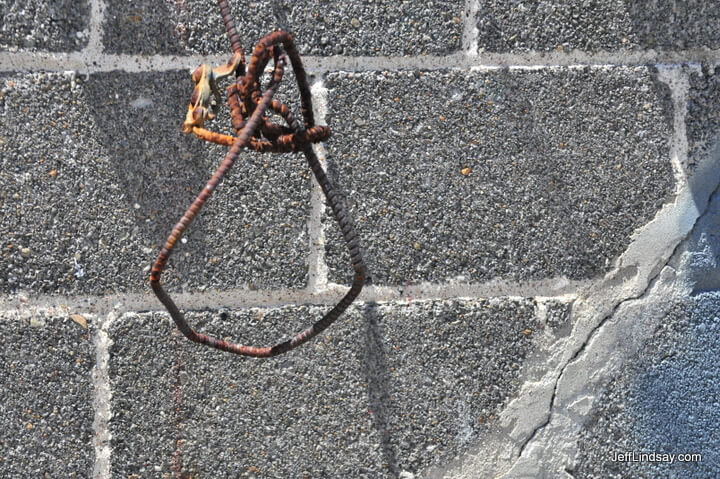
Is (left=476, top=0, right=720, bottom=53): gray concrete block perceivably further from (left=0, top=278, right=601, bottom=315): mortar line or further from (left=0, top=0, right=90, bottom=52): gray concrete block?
(left=0, top=0, right=90, bottom=52): gray concrete block

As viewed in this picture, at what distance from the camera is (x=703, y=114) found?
1.07 meters

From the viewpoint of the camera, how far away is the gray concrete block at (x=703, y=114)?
107 centimetres

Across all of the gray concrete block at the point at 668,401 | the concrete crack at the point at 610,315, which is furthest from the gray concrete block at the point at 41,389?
the gray concrete block at the point at 668,401

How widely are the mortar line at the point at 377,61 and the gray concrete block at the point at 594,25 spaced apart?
1cm

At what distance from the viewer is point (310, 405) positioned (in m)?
1.05

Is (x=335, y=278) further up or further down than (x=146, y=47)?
further down

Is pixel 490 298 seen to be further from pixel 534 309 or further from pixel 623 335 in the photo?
pixel 623 335

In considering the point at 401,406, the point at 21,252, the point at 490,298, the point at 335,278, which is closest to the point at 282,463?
the point at 401,406

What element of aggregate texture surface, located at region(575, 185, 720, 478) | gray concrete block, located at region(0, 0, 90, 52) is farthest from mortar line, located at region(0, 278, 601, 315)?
gray concrete block, located at region(0, 0, 90, 52)

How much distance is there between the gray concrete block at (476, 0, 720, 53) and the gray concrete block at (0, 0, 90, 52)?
66cm

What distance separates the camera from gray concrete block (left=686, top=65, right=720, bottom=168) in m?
1.07

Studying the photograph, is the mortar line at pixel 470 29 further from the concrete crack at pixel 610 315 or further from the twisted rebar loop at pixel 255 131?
the concrete crack at pixel 610 315

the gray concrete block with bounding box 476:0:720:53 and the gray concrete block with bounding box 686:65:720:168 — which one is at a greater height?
the gray concrete block with bounding box 476:0:720:53

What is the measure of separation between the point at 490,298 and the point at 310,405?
36 centimetres
